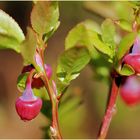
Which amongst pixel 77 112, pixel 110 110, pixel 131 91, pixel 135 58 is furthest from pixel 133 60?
pixel 77 112

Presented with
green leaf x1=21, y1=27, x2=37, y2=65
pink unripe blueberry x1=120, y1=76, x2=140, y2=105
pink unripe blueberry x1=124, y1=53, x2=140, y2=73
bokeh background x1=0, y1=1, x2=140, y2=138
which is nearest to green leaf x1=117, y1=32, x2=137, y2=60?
pink unripe blueberry x1=124, y1=53, x2=140, y2=73

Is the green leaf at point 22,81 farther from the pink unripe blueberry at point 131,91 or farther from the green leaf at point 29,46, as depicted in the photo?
the pink unripe blueberry at point 131,91

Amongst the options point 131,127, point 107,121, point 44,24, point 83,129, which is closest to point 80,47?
point 44,24

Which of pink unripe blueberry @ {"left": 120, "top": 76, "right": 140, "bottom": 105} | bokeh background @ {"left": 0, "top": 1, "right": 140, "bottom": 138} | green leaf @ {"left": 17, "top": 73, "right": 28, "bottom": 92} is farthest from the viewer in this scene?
bokeh background @ {"left": 0, "top": 1, "right": 140, "bottom": 138}

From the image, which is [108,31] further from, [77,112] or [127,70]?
[77,112]

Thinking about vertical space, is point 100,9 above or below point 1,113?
above

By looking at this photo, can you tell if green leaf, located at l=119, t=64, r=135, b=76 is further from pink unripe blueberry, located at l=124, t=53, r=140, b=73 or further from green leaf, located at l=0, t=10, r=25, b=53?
green leaf, located at l=0, t=10, r=25, b=53

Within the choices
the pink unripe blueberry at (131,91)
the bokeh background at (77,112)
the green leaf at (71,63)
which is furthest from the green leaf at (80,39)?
the bokeh background at (77,112)

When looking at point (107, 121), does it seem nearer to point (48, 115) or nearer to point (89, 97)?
point (48, 115)
